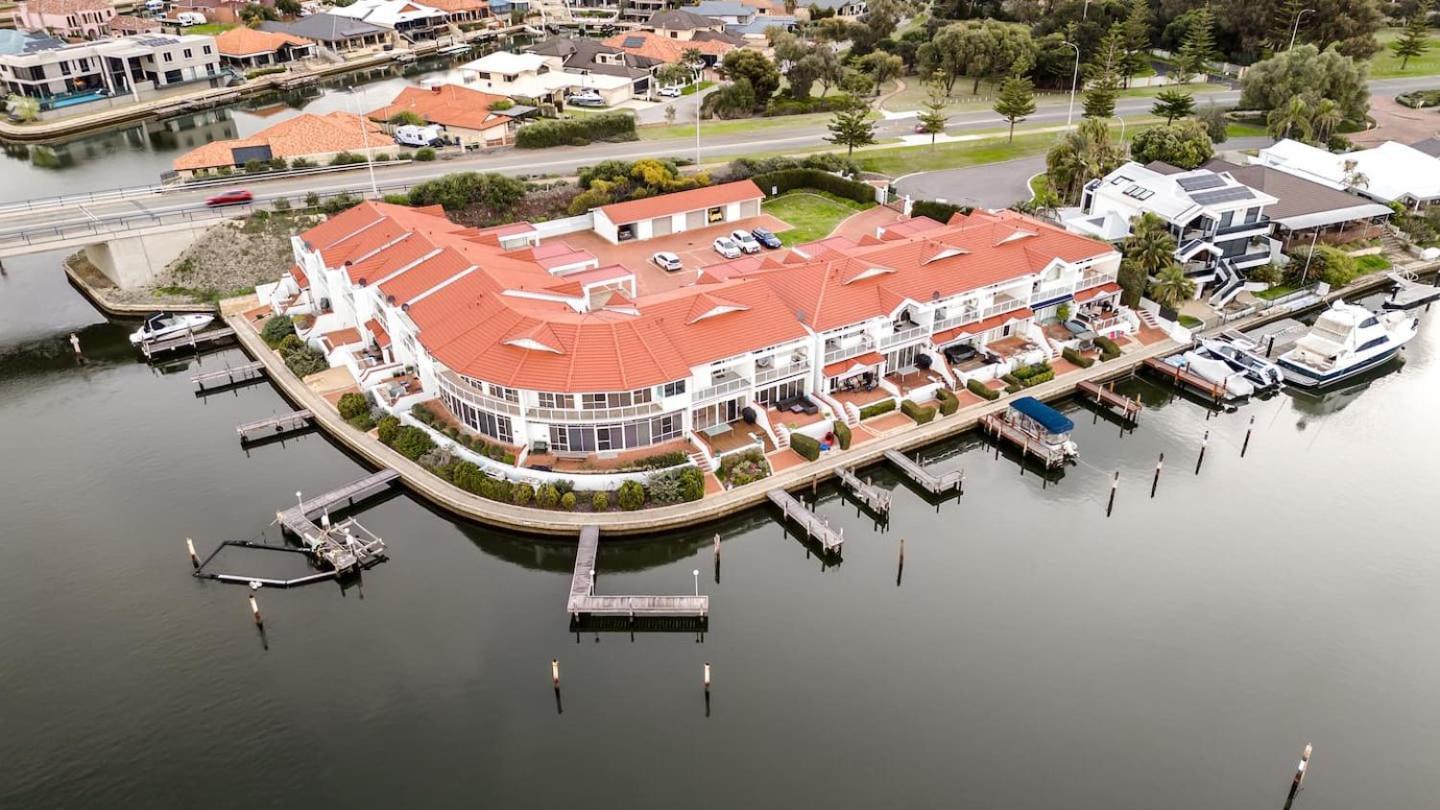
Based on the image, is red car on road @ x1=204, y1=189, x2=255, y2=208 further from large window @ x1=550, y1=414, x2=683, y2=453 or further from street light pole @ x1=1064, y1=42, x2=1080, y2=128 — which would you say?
street light pole @ x1=1064, y1=42, x2=1080, y2=128

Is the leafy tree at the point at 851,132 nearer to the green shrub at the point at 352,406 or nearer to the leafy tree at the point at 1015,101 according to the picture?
the leafy tree at the point at 1015,101

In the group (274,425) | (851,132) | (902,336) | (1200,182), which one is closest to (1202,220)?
(1200,182)

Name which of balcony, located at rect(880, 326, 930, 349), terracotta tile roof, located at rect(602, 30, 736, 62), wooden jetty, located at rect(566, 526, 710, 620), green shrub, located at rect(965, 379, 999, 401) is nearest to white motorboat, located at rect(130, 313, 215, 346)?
wooden jetty, located at rect(566, 526, 710, 620)

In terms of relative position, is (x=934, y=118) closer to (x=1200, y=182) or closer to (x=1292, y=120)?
(x=1200, y=182)

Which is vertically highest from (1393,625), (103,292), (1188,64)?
(1188,64)

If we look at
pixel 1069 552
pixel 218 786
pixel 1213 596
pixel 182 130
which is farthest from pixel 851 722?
pixel 182 130

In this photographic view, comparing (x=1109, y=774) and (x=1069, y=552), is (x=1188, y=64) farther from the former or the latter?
(x=1109, y=774)
